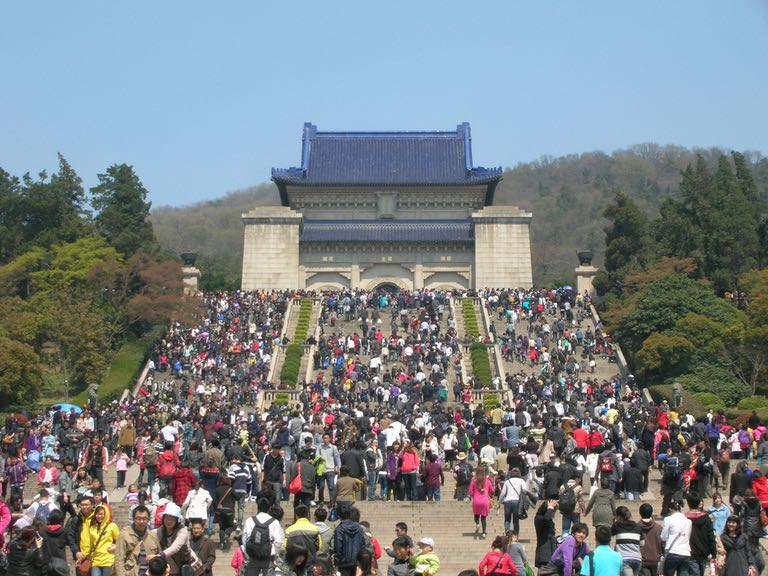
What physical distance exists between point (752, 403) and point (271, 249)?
27.8 metres

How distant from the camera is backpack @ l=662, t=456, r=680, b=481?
21203 millimetres

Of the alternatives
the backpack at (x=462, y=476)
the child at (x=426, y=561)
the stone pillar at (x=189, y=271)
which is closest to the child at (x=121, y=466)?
the backpack at (x=462, y=476)

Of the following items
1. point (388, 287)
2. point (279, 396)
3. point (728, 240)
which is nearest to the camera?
point (279, 396)

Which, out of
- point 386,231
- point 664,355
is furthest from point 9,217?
point 664,355

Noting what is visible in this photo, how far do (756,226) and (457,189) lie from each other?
15.8 meters

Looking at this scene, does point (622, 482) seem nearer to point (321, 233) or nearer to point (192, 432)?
point (192, 432)

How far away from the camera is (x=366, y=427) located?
29.8m

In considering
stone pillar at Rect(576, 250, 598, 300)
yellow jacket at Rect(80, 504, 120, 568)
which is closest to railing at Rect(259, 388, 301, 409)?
stone pillar at Rect(576, 250, 598, 300)

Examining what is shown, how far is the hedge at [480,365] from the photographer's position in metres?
42.5

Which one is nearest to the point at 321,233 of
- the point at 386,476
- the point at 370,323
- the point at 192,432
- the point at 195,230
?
the point at 370,323

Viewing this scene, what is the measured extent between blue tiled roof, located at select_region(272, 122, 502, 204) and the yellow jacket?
164ft

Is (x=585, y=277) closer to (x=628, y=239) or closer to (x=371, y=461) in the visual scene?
(x=628, y=239)

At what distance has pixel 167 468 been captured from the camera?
2116cm

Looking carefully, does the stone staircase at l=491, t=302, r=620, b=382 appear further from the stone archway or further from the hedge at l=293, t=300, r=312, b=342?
the stone archway
